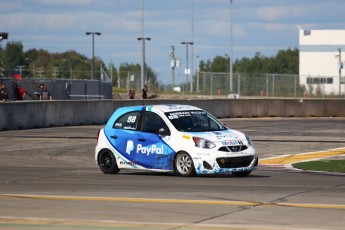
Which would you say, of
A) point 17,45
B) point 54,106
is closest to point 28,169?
point 54,106

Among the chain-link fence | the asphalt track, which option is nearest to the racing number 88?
the asphalt track

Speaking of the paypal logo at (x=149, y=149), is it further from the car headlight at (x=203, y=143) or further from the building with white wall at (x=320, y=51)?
the building with white wall at (x=320, y=51)

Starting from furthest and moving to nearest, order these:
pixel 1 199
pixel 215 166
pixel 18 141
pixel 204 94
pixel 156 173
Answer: pixel 204 94
pixel 18 141
pixel 156 173
pixel 215 166
pixel 1 199

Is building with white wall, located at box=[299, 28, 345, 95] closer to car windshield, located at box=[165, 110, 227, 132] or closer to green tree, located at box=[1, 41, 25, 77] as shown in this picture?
green tree, located at box=[1, 41, 25, 77]

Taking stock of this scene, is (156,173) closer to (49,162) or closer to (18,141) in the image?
(49,162)

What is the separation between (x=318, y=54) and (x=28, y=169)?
279 ft

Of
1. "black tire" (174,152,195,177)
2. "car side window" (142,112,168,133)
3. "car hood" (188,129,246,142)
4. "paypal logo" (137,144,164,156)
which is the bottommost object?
"black tire" (174,152,195,177)

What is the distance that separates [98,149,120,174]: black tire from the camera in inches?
776

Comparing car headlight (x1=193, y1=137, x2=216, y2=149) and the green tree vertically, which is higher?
the green tree

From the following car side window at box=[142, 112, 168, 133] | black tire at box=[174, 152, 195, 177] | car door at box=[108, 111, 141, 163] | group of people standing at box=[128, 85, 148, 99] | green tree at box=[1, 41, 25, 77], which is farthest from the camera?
green tree at box=[1, 41, 25, 77]

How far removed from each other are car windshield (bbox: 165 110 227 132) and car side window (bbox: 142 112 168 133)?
0.20 meters

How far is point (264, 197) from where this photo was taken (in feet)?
48.1

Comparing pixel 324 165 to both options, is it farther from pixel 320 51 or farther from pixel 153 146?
pixel 320 51

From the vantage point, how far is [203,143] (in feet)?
60.3
